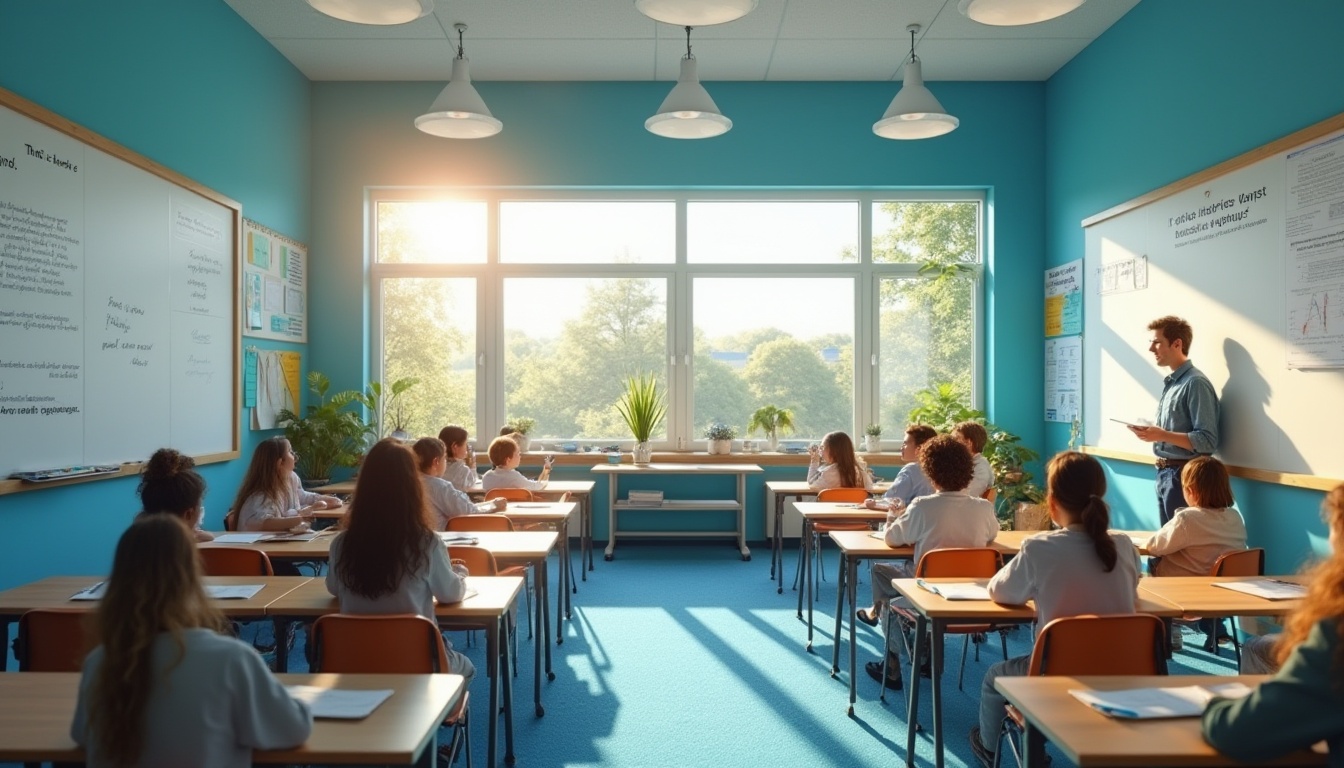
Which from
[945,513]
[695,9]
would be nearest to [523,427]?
[695,9]

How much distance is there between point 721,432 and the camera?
778cm

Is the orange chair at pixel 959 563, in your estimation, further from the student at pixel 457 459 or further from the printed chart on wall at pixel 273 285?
the printed chart on wall at pixel 273 285

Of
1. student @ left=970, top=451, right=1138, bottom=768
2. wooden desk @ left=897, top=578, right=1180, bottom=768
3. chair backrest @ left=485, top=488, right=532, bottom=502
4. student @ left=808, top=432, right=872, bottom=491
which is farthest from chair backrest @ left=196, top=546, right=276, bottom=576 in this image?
student @ left=808, top=432, right=872, bottom=491

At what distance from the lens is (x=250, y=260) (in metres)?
6.32

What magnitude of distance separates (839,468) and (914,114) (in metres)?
2.37

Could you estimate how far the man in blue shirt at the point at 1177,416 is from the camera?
4809 millimetres

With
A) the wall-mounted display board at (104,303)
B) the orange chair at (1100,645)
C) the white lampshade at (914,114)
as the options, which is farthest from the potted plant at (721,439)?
the orange chair at (1100,645)

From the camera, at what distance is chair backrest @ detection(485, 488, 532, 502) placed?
18.1 feet

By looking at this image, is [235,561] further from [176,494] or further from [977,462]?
[977,462]

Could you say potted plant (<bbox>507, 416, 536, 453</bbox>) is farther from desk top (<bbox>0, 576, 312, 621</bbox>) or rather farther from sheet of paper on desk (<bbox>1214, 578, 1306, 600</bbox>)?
sheet of paper on desk (<bbox>1214, 578, 1306, 600</bbox>)

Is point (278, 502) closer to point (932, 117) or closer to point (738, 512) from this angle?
point (738, 512)

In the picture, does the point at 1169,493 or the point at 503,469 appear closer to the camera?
the point at 1169,493

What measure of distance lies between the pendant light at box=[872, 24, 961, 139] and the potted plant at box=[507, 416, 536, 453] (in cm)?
369

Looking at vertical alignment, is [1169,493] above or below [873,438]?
below
